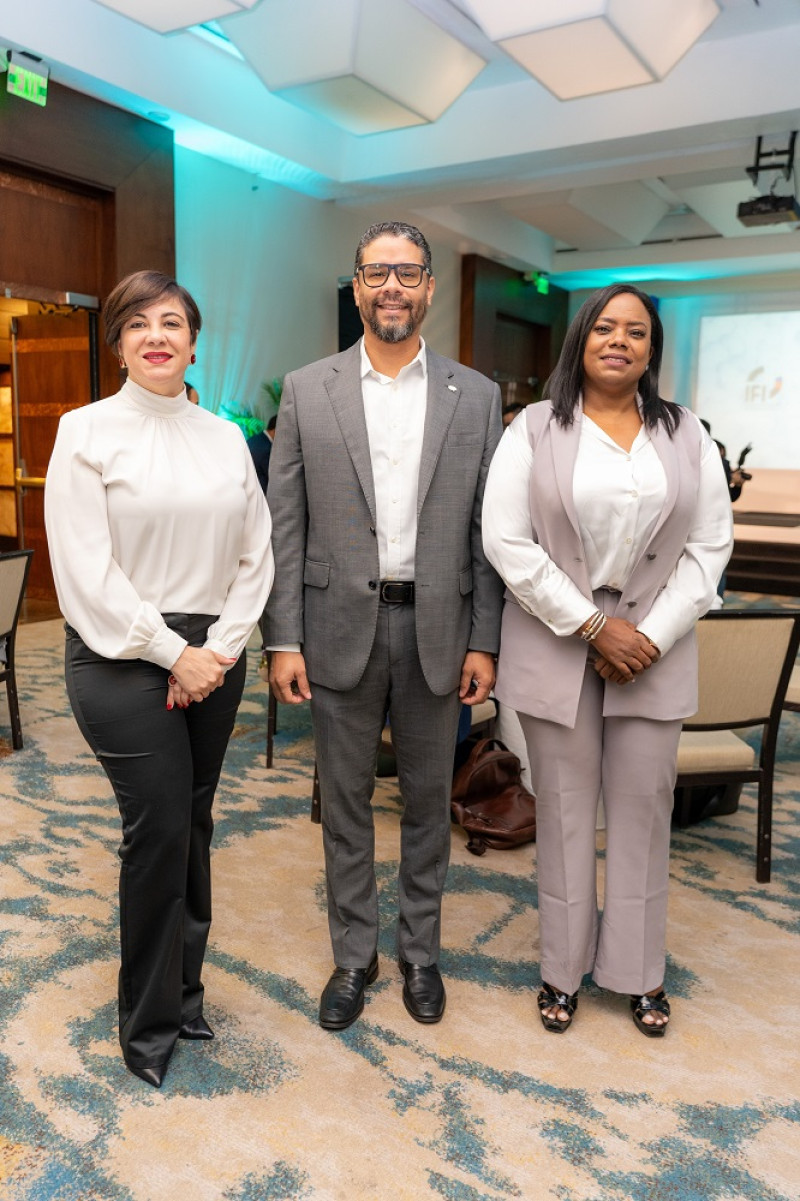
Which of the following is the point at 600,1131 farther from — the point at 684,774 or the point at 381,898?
the point at 684,774

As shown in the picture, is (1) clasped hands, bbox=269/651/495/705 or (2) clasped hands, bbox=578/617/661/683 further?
(1) clasped hands, bbox=269/651/495/705

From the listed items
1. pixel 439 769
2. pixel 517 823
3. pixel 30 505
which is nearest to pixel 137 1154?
pixel 439 769

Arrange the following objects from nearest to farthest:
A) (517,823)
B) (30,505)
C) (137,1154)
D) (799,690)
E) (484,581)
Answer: (137,1154) < (484,581) < (517,823) < (799,690) < (30,505)

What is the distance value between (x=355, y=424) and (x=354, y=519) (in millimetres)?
218

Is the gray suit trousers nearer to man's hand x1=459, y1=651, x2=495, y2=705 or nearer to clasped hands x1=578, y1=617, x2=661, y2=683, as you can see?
man's hand x1=459, y1=651, x2=495, y2=705

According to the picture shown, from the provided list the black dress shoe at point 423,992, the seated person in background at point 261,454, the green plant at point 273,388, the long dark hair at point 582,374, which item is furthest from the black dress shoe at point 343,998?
the green plant at point 273,388

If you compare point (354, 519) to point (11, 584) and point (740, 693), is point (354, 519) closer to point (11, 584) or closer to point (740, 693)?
point (740, 693)

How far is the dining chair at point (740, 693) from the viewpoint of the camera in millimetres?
3256

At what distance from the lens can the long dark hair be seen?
2270 millimetres

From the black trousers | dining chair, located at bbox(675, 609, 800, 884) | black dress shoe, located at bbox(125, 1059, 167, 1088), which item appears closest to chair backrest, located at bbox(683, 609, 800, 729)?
dining chair, located at bbox(675, 609, 800, 884)

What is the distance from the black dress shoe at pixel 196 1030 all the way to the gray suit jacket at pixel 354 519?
2.85 feet

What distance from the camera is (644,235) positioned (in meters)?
12.6

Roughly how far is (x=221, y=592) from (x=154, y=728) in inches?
13.0

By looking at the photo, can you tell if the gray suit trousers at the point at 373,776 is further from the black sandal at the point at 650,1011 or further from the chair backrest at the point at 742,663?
the chair backrest at the point at 742,663
